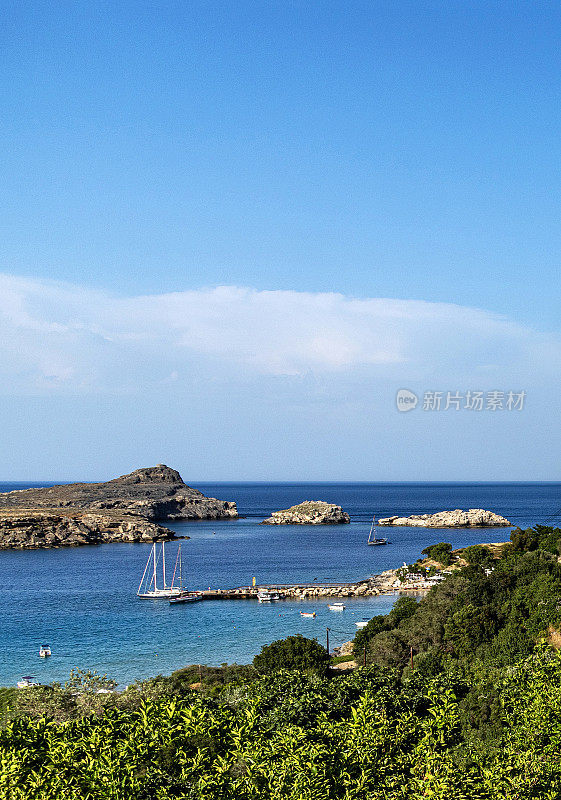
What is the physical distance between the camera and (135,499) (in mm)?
172375

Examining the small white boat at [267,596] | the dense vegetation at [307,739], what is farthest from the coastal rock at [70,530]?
the dense vegetation at [307,739]

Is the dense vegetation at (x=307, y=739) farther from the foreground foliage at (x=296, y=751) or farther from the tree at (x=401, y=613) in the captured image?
the tree at (x=401, y=613)

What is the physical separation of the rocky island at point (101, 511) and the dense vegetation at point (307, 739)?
10735 cm

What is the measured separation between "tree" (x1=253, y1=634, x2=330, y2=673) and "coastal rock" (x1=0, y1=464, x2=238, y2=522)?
419 ft

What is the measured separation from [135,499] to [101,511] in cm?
1497

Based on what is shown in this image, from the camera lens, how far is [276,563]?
325 ft

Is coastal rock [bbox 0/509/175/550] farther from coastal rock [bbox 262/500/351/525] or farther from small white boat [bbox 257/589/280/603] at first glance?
small white boat [bbox 257/589/280/603]

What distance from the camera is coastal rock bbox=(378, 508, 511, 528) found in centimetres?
15150

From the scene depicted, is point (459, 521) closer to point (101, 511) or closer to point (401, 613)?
point (101, 511)

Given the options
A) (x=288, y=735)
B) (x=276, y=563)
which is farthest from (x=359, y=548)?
(x=288, y=735)

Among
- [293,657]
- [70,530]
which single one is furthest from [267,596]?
[70,530]

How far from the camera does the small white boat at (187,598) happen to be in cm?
7359

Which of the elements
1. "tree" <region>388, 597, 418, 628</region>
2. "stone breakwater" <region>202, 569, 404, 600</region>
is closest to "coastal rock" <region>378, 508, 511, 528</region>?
"stone breakwater" <region>202, 569, 404, 600</region>

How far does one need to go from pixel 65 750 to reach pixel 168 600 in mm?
59537
